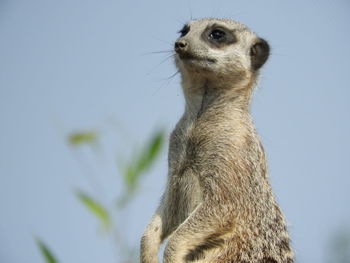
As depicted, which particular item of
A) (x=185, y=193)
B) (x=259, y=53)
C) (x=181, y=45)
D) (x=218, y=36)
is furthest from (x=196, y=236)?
(x=259, y=53)

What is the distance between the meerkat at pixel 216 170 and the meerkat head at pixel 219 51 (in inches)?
0.4

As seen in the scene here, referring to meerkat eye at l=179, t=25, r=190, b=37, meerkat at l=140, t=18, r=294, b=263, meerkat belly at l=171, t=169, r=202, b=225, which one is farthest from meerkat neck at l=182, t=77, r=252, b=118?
meerkat belly at l=171, t=169, r=202, b=225

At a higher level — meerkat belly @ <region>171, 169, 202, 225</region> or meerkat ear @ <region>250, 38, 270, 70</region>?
meerkat ear @ <region>250, 38, 270, 70</region>

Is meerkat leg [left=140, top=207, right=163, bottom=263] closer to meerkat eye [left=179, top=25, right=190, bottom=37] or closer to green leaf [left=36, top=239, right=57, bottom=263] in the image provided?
meerkat eye [left=179, top=25, right=190, bottom=37]

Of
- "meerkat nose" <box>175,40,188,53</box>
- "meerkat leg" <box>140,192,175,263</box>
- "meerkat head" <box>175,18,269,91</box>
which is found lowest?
"meerkat leg" <box>140,192,175,263</box>

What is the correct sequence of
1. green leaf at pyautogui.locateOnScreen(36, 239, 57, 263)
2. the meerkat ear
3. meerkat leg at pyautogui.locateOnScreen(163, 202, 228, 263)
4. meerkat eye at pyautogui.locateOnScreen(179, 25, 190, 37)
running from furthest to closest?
the meerkat ear < meerkat eye at pyautogui.locateOnScreen(179, 25, 190, 37) < meerkat leg at pyautogui.locateOnScreen(163, 202, 228, 263) < green leaf at pyautogui.locateOnScreen(36, 239, 57, 263)

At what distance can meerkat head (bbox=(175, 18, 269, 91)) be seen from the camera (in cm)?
539

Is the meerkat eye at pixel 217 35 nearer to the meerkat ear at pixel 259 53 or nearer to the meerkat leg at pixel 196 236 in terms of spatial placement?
the meerkat ear at pixel 259 53

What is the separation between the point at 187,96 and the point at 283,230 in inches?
70.0

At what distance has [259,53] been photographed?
238 inches

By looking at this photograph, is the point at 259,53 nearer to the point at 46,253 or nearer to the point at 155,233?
the point at 155,233

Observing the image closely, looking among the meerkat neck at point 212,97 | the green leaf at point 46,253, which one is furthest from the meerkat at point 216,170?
A: the green leaf at point 46,253

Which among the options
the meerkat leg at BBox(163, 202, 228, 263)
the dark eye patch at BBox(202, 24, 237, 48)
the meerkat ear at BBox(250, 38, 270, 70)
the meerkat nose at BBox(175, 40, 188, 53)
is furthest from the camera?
the meerkat ear at BBox(250, 38, 270, 70)

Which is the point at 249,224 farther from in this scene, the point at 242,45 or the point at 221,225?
A: the point at 242,45
